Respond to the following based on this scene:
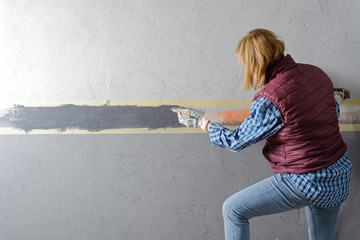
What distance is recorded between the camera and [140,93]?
1938mm

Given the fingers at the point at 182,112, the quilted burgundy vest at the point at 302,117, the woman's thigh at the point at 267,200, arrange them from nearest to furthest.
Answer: the quilted burgundy vest at the point at 302,117
the woman's thigh at the point at 267,200
the fingers at the point at 182,112

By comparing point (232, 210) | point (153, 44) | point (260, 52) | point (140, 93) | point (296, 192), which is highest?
point (153, 44)

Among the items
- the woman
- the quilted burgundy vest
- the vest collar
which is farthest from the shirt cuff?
the vest collar

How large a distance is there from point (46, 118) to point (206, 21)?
1.26 meters

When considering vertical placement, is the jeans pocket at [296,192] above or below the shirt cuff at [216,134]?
below

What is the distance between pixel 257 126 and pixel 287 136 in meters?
0.15

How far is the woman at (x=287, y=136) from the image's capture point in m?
1.31

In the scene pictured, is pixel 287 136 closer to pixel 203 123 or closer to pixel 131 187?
pixel 203 123

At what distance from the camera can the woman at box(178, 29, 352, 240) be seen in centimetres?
131

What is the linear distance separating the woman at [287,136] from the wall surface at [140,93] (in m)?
0.48

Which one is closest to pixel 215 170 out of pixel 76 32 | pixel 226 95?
pixel 226 95

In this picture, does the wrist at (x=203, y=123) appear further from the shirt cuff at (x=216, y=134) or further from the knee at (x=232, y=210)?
the knee at (x=232, y=210)

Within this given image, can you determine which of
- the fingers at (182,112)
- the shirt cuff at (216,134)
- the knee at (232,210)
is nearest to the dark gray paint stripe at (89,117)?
the fingers at (182,112)

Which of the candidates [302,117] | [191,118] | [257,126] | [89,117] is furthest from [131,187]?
[302,117]
